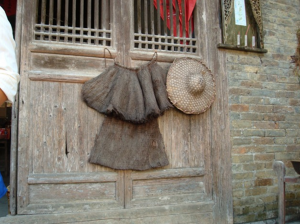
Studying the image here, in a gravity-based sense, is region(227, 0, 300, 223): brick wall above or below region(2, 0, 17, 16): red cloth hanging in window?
below

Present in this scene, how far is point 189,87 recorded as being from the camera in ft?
13.1

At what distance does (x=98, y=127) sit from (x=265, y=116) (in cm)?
261

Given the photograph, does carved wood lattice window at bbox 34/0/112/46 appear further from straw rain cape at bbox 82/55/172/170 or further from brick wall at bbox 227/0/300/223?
brick wall at bbox 227/0/300/223

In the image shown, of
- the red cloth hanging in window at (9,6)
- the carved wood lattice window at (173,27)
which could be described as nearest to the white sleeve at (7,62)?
the carved wood lattice window at (173,27)

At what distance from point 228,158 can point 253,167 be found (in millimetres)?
467

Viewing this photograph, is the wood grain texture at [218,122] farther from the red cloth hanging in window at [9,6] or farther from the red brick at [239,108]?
the red cloth hanging in window at [9,6]

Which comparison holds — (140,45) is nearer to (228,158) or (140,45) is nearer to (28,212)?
(228,158)

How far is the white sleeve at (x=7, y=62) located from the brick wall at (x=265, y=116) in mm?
3585

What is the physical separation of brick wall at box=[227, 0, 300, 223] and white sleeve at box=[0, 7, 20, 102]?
359 cm

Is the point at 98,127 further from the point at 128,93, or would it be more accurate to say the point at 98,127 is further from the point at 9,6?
the point at 9,6

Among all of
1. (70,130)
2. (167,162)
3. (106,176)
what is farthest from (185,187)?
(70,130)

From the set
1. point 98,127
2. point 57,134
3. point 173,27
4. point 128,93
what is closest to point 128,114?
point 128,93

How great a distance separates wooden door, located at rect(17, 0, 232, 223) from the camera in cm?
357

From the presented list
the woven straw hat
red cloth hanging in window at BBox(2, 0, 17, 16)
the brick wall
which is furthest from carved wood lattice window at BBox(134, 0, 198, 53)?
red cloth hanging in window at BBox(2, 0, 17, 16)
